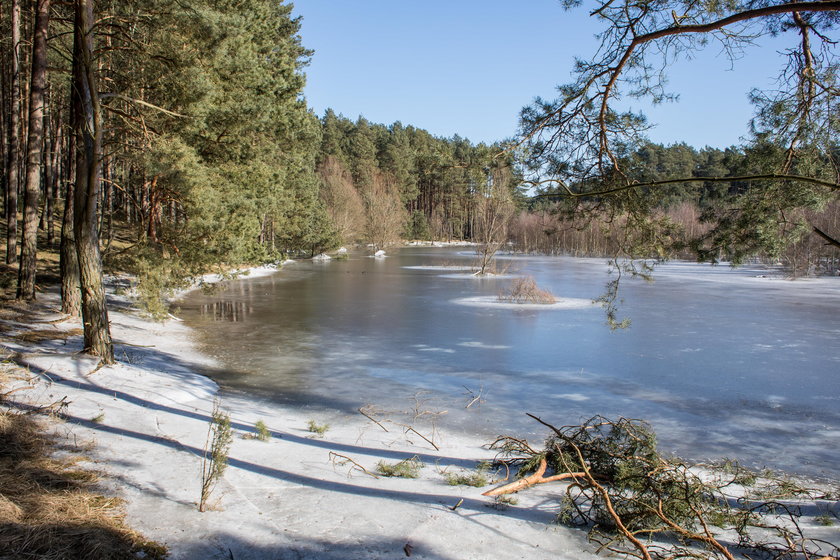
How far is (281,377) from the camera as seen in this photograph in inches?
391

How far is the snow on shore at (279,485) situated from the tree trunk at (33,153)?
384 cm

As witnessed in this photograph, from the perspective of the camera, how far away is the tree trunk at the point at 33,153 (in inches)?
385

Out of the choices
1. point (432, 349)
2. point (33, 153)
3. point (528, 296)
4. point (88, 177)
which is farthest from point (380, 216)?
point (88, 177)

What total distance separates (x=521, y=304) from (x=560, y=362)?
28.1ft

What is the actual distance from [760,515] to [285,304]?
16850mm

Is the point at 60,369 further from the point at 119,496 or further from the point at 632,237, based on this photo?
the point at 632,237

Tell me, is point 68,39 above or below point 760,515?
above

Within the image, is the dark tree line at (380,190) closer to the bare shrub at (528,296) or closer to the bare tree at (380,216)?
the bare tree at (380,216)

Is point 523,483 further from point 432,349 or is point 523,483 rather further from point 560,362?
point 432,349

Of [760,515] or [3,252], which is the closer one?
[760,515]

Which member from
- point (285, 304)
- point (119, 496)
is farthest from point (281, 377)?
point (285, 304)

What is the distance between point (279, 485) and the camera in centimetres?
468

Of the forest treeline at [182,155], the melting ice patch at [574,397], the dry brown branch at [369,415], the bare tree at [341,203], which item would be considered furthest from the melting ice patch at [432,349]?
the bare tree at [341,203]

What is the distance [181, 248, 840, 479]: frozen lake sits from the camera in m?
7.81
